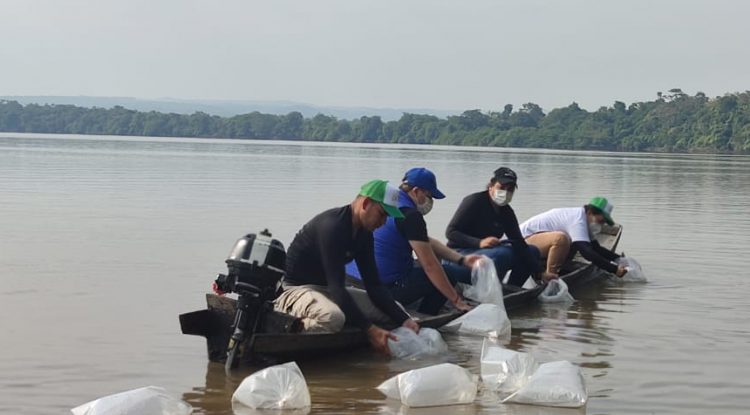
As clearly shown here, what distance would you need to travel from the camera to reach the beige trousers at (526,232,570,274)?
13.7 meters

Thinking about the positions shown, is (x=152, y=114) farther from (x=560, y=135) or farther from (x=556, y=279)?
(x=556, y=279)

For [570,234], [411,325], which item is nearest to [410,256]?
[411,325]

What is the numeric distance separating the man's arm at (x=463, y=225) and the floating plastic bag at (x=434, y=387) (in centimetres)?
401

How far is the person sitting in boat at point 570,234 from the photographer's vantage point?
13.7 meters

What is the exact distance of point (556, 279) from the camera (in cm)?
1295

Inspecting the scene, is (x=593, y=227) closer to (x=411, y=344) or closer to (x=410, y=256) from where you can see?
(x=410, y=256)

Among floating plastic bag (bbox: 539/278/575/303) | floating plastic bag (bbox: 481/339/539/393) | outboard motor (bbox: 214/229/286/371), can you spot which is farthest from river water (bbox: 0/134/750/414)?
outboard motor (bbox: 214/229/286/371)

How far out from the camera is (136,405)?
7.07 meters

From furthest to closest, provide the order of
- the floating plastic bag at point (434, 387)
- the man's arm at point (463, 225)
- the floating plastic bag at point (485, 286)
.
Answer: the man's arm at point (463, 225) → the floating plastic bag at point (485, 286) → the floating plastic bag at point (434, 387)

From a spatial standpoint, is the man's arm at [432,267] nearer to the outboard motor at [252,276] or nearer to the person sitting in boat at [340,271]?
the person sitting in boat at [340,271]

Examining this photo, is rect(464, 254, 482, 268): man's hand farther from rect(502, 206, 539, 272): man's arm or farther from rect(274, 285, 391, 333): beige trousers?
rect(274, 285, 391, 333): beige trousers

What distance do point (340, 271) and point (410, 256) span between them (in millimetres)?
1925

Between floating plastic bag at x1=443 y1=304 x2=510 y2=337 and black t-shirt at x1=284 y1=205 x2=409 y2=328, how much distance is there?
1264 mm

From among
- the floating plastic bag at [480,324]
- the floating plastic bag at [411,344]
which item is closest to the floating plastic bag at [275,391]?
the floating plastic bag at [411,344]
